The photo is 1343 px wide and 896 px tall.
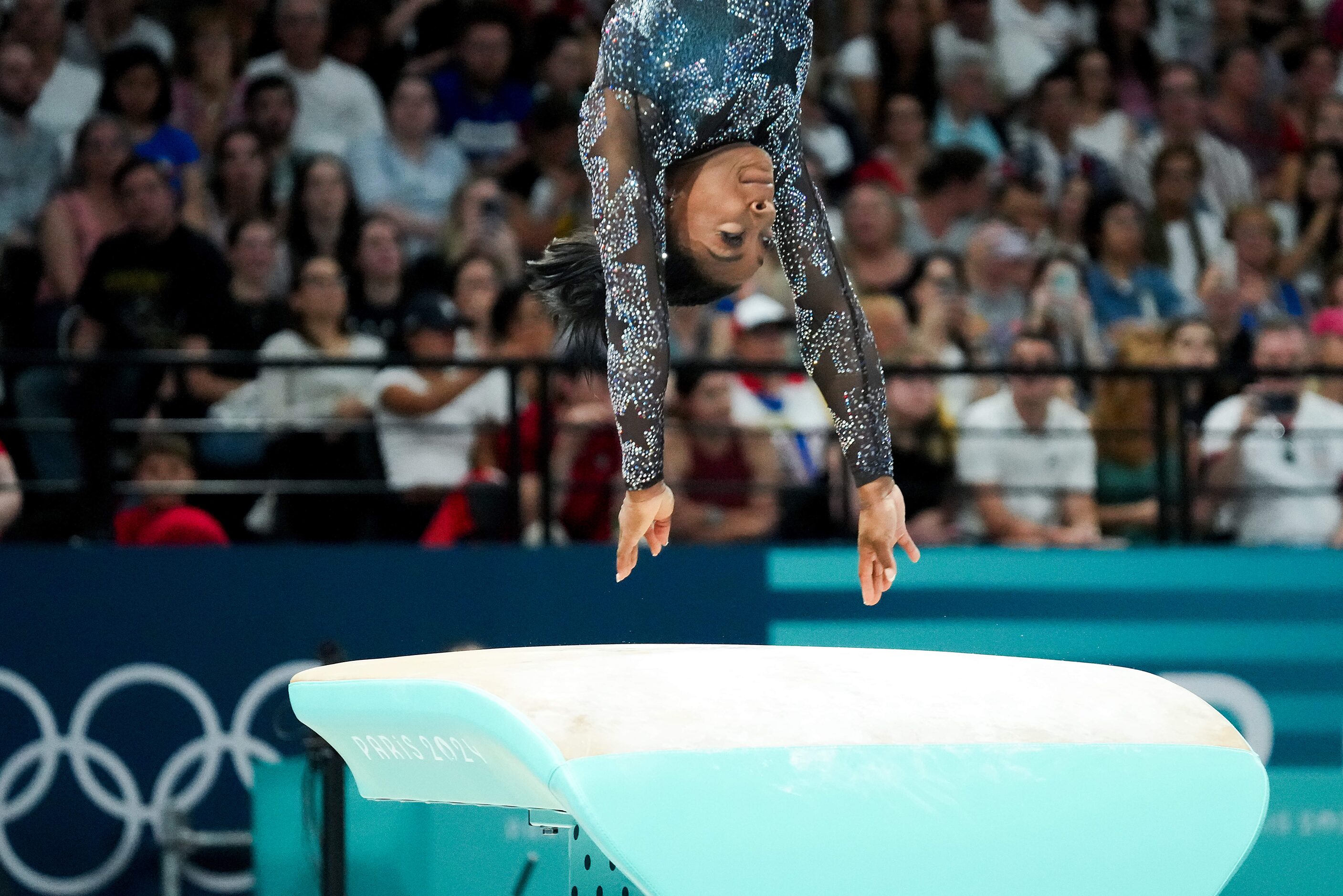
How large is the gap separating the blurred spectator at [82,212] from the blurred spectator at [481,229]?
1.09 m

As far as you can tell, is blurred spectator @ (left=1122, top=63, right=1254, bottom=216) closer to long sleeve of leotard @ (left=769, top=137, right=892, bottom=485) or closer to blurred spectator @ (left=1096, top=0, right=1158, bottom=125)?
blurred spectator @ (left=1096, top=0, right=1158, bottom=125)

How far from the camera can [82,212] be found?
5.61m

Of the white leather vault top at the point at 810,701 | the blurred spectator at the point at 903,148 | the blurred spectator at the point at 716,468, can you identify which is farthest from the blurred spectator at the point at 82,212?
the white leather vault top at the point at 810,701

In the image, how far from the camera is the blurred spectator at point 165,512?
5016mm

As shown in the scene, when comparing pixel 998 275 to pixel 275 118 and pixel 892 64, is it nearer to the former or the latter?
pixel 892 64

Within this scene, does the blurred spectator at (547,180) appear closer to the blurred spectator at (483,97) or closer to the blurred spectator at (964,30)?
the blurred spectator at (483,97)

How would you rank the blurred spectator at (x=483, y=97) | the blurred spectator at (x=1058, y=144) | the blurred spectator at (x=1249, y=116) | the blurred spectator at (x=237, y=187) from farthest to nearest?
the blurred spectator at (x=1249, y=116)
the blurred spectator at (x=1058, y=144)
the blurred spectator at (x=483, y=97)
the blurred spectator at (x=237, y=187)

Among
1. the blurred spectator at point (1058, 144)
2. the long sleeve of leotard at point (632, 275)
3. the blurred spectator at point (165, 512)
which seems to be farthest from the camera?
the blurred spectator at point (1058, 144)

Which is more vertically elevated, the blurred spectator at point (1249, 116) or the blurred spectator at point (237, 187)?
the blurred spectator at point (1249, 116)

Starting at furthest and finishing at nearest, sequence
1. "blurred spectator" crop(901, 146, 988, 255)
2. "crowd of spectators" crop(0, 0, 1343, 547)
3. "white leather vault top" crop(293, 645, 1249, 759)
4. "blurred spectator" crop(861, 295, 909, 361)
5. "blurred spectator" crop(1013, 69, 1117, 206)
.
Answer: "blurred spectator" crop(1013, 69, 1117, 206)
"blurred spectator" crop(901, 146, 988, 255)
"blurred spectator" crop(861, 295, 909, 361)
"crowd of spectators" crop(0, 0, 1343, 547)
"white leather vault top" crop(293, 645, 1249, 759)

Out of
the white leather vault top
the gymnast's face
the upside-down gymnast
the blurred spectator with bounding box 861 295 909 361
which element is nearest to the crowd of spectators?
the blurred spectator with bounding box 861 295 909 361

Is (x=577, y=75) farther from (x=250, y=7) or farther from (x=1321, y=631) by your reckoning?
(x=1321, y=631)

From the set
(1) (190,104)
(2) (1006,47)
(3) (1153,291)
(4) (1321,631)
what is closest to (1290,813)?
Answer: (4) (1321,631)

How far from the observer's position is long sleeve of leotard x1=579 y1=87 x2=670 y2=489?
282 cm
